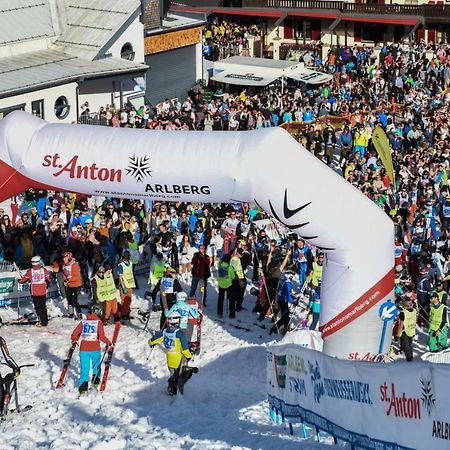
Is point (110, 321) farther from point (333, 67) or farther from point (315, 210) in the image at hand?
point (333, 67)

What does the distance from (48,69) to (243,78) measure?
8.21 m

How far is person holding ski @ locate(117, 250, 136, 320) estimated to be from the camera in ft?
70.9

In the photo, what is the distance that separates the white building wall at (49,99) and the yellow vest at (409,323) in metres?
16.3

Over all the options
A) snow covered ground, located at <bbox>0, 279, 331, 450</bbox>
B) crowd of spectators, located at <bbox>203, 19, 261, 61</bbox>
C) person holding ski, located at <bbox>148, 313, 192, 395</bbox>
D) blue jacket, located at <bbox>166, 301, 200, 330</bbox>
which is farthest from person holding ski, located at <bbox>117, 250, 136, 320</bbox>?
crowd of spectators, located at <bbox>203, 19, 261, 61</bbox>

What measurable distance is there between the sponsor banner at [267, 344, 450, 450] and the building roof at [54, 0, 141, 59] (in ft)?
73.7

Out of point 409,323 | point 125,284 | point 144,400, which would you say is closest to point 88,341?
point 144,400

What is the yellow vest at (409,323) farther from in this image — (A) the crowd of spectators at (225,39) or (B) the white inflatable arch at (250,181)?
(A) the crowd of spectators at (225,39)

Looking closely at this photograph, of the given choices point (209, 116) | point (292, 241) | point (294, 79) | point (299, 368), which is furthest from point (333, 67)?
point (299, 368)

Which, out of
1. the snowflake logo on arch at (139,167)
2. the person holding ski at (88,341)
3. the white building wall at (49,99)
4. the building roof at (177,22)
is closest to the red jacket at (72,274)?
the person holding ski at (88,341)

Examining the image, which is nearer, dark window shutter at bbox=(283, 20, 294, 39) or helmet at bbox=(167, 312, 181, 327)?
helmet at bbox=(167, 312, 181, 327)

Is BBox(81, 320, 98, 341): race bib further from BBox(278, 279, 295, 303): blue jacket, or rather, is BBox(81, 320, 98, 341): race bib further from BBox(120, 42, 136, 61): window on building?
BBox(120, 42, 136, 61): window on building

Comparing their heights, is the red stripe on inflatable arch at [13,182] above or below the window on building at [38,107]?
above

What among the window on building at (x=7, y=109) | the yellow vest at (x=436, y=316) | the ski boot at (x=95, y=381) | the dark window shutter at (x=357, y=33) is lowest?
the ski boot at (x=95, y=381)

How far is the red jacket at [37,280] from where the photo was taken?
68.9 ft
